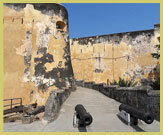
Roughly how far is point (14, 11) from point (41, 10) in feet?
6.47

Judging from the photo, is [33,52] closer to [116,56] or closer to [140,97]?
[140,97]

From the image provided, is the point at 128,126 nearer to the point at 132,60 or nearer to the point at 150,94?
the point at 150,94

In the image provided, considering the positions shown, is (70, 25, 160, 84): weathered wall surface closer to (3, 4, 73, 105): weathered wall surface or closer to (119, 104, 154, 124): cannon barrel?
(3, 4, 73, 105): weathered wall surface

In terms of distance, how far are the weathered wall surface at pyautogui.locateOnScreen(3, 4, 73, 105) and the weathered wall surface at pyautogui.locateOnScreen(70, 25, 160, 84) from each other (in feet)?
21.4

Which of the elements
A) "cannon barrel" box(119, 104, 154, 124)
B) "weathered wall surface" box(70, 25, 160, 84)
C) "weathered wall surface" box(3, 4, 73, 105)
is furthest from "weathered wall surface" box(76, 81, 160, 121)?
"weathered wall surface" box(70, 25, 160, 84)

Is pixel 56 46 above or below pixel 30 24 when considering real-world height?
below

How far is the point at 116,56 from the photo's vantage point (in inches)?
725

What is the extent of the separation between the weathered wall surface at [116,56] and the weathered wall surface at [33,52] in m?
6.51

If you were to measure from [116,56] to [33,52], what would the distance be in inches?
388

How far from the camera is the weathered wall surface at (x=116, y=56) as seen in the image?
1714 cm

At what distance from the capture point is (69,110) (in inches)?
293

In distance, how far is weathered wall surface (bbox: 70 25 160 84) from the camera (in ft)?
56.2

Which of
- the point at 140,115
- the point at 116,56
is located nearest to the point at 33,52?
the point at 140,115

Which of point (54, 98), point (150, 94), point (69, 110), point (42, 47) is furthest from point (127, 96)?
point (42, 47)
